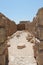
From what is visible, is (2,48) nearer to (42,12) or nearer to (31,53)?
(42,12)

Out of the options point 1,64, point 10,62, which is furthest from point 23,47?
point 1,64

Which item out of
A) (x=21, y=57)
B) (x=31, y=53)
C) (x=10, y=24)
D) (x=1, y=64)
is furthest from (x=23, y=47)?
(x=10, y=24)

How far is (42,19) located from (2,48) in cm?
182

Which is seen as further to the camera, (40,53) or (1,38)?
(1,38)

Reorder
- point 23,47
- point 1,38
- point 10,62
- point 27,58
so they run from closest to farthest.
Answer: point 1,38 → point 10,62 → point 27,58 → point 23,47

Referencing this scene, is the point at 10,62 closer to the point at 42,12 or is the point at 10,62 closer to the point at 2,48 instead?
the point at 2,48

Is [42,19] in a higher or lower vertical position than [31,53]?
higher

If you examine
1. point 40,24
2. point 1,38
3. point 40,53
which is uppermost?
point 40,24

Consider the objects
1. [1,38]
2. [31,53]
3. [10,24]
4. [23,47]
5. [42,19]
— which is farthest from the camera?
[10,24]

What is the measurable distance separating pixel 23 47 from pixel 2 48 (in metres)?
3.61

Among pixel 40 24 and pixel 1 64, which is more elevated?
pixel 40 24

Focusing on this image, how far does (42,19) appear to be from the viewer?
17.8 feet

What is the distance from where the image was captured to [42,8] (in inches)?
215

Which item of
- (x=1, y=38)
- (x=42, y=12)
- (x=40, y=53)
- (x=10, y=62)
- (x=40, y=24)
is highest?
(x=42, y=12)
